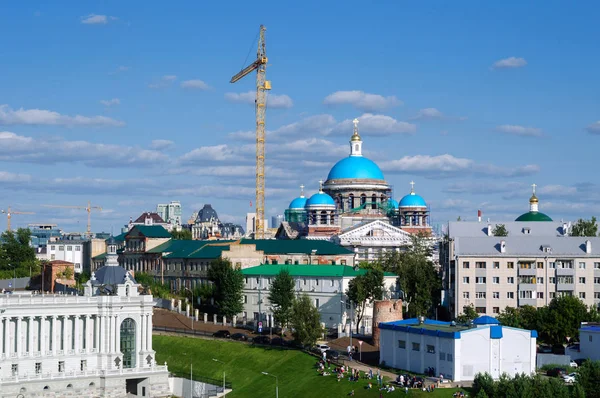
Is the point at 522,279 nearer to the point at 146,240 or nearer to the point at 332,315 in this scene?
the point at 332,315

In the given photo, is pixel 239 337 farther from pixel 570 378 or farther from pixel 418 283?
pixel 570 378

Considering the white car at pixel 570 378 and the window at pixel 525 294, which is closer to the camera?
the white car at pixel 570 378

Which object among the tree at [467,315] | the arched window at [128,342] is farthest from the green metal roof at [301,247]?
the arched window at [128,342]

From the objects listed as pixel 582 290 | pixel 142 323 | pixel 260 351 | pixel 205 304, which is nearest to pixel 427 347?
pixel 260 351

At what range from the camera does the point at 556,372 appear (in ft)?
349

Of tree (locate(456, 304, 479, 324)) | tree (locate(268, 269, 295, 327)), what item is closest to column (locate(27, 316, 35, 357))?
tree (locate(268, 269, 295, 327))

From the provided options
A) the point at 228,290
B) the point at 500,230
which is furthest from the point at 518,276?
the point at 228,290

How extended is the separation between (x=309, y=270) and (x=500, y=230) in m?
30.3

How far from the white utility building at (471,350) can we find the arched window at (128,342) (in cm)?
2766

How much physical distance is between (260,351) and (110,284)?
17.3m

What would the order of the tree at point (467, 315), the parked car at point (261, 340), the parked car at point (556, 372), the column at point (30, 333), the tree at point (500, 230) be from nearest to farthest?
the parked car at point (556, 372)
the column at point (30, 333)
the parked car at point (261, 340)
the tree at point (467, 315)
the tree at point (500, 230)

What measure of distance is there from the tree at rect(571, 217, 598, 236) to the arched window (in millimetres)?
75284

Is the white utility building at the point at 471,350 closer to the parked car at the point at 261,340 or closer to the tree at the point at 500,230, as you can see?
the parked car at the point at 261,340

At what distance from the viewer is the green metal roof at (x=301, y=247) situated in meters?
175
